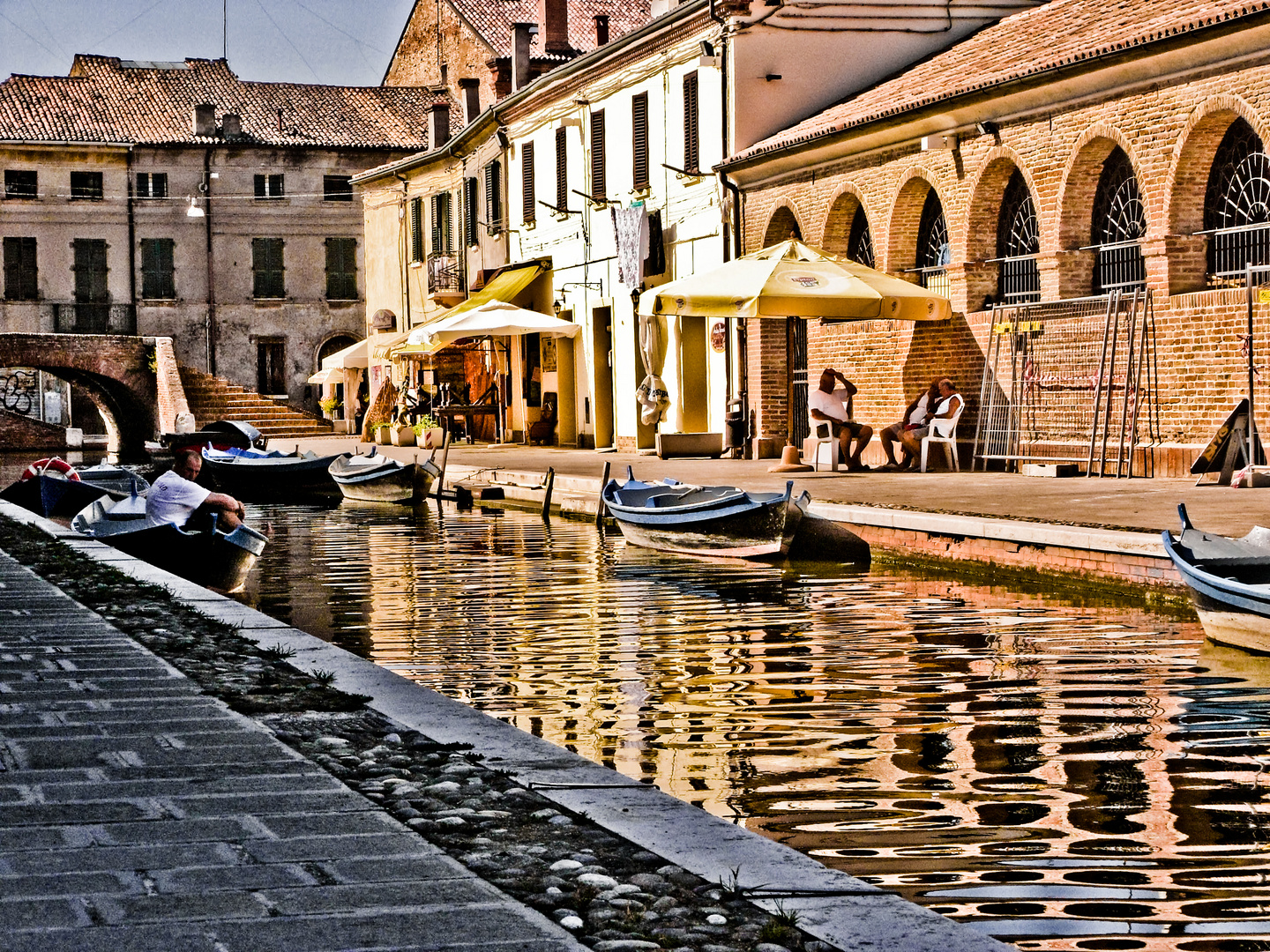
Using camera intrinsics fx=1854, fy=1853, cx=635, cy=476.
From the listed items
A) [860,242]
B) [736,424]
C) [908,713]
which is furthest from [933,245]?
[908,713]

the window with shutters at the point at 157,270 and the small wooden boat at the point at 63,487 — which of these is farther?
the window with shutters at the point at 157,270

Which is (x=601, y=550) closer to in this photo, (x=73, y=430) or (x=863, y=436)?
(x=863, y=436)

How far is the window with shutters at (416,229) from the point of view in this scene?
155ft

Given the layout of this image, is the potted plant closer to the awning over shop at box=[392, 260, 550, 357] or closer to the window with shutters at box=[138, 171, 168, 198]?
the awning over shop at box=[392, 260, 550, 357]

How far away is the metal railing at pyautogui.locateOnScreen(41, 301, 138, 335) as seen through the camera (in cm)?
5806

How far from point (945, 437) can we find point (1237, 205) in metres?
4.94

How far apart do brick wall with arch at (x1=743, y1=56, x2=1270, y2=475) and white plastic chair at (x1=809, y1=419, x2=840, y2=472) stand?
1.15 meters

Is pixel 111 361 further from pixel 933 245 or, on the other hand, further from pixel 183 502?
pixel 183 502

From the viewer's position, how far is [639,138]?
31.5 meters

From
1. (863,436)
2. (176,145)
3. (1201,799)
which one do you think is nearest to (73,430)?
(176,145)

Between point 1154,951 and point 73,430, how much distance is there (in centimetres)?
5578

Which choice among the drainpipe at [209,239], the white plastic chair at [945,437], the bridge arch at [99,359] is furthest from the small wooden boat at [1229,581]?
the drainpipe at [209,239]

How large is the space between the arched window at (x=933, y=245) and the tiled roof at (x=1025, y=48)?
1.42m

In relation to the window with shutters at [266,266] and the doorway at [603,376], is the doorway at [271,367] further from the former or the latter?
the doorway at [603,376]
